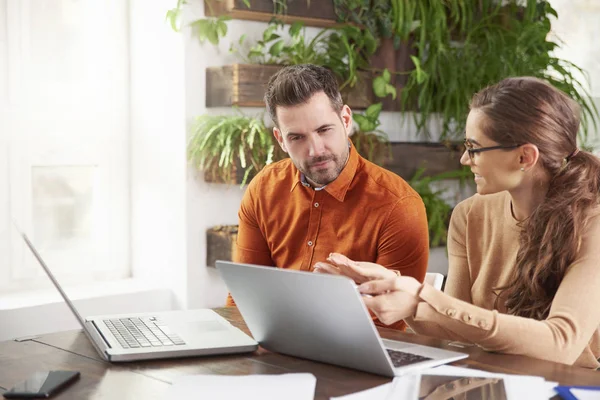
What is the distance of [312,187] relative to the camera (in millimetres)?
2508

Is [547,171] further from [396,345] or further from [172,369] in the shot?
[172,369]

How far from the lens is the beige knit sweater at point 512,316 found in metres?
1.70

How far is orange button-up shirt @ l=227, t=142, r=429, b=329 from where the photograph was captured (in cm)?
238

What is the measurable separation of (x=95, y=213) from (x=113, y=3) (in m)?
0.88

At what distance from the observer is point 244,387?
1.51m

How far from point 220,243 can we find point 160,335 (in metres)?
1.39

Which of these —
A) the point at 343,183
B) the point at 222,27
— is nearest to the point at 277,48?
the point at 222,27

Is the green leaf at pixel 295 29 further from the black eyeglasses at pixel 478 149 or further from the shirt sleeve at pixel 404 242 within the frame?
the black eyeglasses at pixel 478 149

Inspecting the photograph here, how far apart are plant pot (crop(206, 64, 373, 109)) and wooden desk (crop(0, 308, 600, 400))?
1.51 meters

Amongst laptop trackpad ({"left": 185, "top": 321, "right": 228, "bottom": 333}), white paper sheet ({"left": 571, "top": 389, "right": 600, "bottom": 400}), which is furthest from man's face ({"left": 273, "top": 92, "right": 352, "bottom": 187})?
white paper sheet ({"left": 571, "top": 389, "right": 600, "bottom": 400})

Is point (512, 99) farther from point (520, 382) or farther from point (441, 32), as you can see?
point (441, 32)

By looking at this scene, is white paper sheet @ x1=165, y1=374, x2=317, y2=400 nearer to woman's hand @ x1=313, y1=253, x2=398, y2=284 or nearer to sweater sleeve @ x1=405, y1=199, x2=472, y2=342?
woman's hand @ x1=313, y1=253, x2=398, y2=284

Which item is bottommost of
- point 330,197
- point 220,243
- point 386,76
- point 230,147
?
point 220,243

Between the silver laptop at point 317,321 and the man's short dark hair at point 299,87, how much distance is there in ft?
2.63
